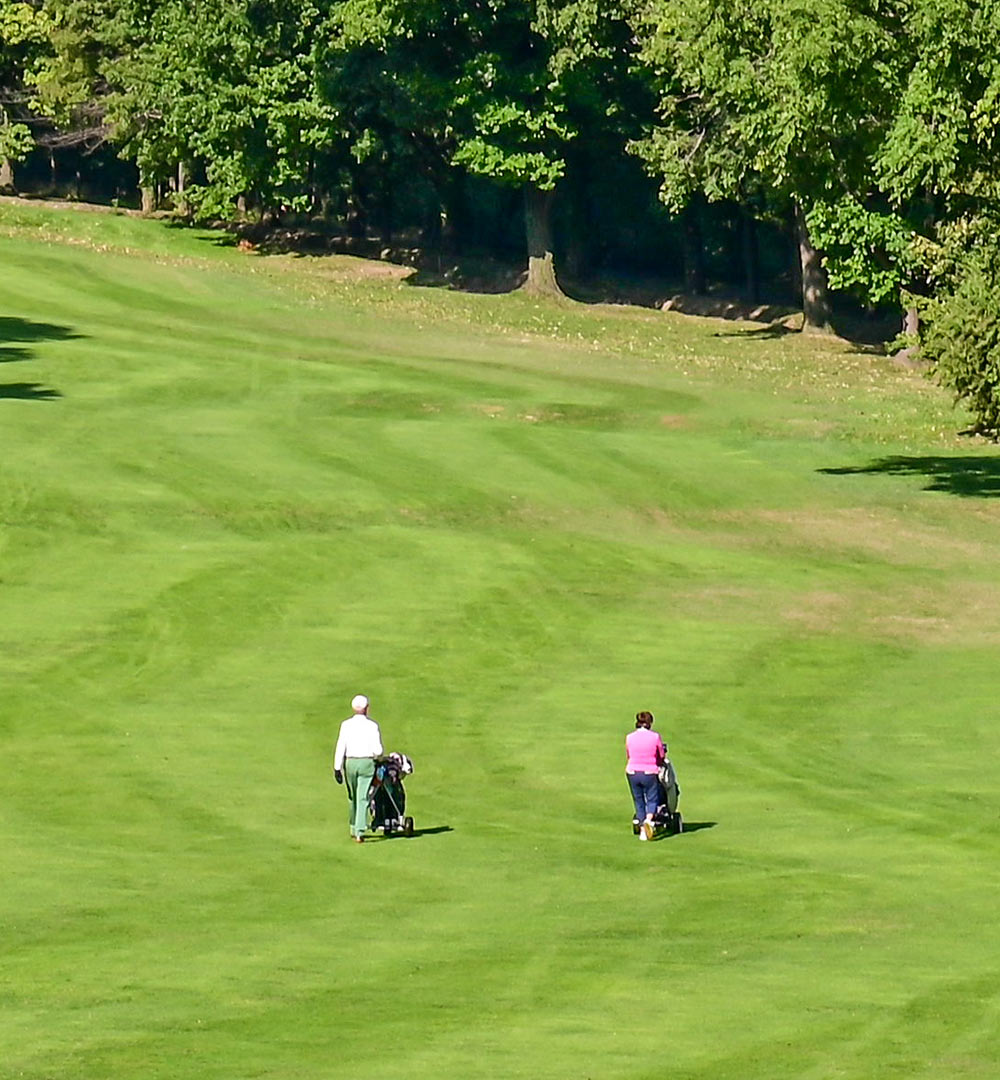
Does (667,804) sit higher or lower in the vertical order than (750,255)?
lower

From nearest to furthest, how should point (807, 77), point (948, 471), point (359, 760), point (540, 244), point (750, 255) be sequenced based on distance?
point (359, 760)
point (807, 77)
point (948, 471)
point (540, 244)
point (750, 255)

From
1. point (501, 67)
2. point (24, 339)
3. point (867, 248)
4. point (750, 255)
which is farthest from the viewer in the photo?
point (750, 255)

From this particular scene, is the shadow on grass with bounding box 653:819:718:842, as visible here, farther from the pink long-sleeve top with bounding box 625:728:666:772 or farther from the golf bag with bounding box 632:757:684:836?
the pink long-sleeve top with bounding box 625:728:666:772

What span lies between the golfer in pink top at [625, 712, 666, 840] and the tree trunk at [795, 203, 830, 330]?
2236 inches

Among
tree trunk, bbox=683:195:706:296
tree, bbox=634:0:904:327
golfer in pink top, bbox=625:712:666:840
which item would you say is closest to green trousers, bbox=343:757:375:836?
golfer in pink top, bbox=625:712:666:840

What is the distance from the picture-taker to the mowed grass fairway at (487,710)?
1603 centimetres

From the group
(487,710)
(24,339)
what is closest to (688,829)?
(487,710)

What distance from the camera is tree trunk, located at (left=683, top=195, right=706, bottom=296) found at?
9212cm

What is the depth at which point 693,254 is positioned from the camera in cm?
9300

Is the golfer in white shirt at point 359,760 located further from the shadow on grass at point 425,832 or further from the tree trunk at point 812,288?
the tree trunk at point 812,288

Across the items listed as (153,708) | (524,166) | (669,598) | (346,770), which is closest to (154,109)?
(524,166)

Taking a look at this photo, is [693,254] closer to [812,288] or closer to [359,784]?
[812,288]

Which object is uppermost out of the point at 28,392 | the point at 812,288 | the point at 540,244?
the point at 540,244

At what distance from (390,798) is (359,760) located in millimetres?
721
